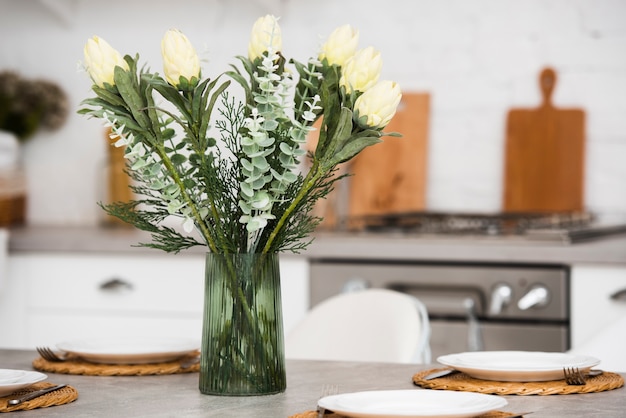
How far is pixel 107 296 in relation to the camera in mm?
2646

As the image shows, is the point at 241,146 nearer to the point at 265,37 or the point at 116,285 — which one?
the point at 265,37

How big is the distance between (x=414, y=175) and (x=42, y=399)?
2.01 metres

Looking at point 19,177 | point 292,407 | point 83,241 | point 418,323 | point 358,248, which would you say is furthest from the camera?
point 19,177

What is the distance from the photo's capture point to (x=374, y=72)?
106cm

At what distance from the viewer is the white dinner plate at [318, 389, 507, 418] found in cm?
89

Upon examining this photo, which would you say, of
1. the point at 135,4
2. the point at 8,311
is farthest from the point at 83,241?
the point at 135,4

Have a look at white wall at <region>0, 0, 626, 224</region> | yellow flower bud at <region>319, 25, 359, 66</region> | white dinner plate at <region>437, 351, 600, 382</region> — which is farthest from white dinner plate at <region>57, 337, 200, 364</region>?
white wall at <region>0, 0, 626, 224</region>

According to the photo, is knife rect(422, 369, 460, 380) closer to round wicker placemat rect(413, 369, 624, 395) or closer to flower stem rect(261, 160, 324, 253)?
round wicker placemat rect(413, 369, 624, 395)

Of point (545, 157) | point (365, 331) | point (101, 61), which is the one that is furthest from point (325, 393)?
point (545, 157)

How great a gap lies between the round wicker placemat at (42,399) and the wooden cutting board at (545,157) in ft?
6.43

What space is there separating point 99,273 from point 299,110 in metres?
1.68

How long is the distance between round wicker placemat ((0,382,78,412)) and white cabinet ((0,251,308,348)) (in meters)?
1.37

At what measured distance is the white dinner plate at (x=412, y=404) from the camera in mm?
892

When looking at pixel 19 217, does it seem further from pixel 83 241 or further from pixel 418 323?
pixel 418 323
